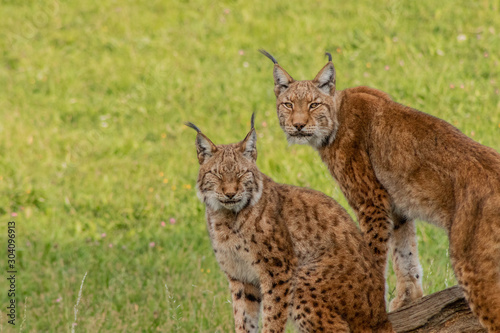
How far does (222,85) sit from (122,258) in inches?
195

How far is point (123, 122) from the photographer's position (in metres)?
13.1

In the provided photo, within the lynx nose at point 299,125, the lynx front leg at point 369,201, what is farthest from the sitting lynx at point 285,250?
the lynx nose at point 299,125

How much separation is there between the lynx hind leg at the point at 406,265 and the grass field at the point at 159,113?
51cm

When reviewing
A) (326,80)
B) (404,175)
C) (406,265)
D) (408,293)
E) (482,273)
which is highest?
(326,80)

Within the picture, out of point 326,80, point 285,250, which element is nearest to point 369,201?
point 285,250

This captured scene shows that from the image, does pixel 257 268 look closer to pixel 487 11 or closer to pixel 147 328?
pixel 147 328

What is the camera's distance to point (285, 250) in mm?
5906

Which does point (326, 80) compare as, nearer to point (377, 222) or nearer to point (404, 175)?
point (404, 175)

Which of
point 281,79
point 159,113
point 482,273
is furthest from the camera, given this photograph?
point 159,113

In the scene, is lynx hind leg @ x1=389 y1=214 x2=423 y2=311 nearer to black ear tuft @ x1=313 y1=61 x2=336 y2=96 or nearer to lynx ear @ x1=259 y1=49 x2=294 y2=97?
black ear tuft @ x1=313 y1=61 x2=336 y2=96

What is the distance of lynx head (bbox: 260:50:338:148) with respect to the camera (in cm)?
693

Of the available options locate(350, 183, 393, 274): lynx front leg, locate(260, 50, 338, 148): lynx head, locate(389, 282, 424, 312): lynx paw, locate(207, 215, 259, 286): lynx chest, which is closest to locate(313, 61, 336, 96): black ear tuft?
locate(260, 50, 338, 148): lynx head

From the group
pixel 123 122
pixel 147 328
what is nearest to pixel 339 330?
pixel 147 328

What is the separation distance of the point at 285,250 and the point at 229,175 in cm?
70
